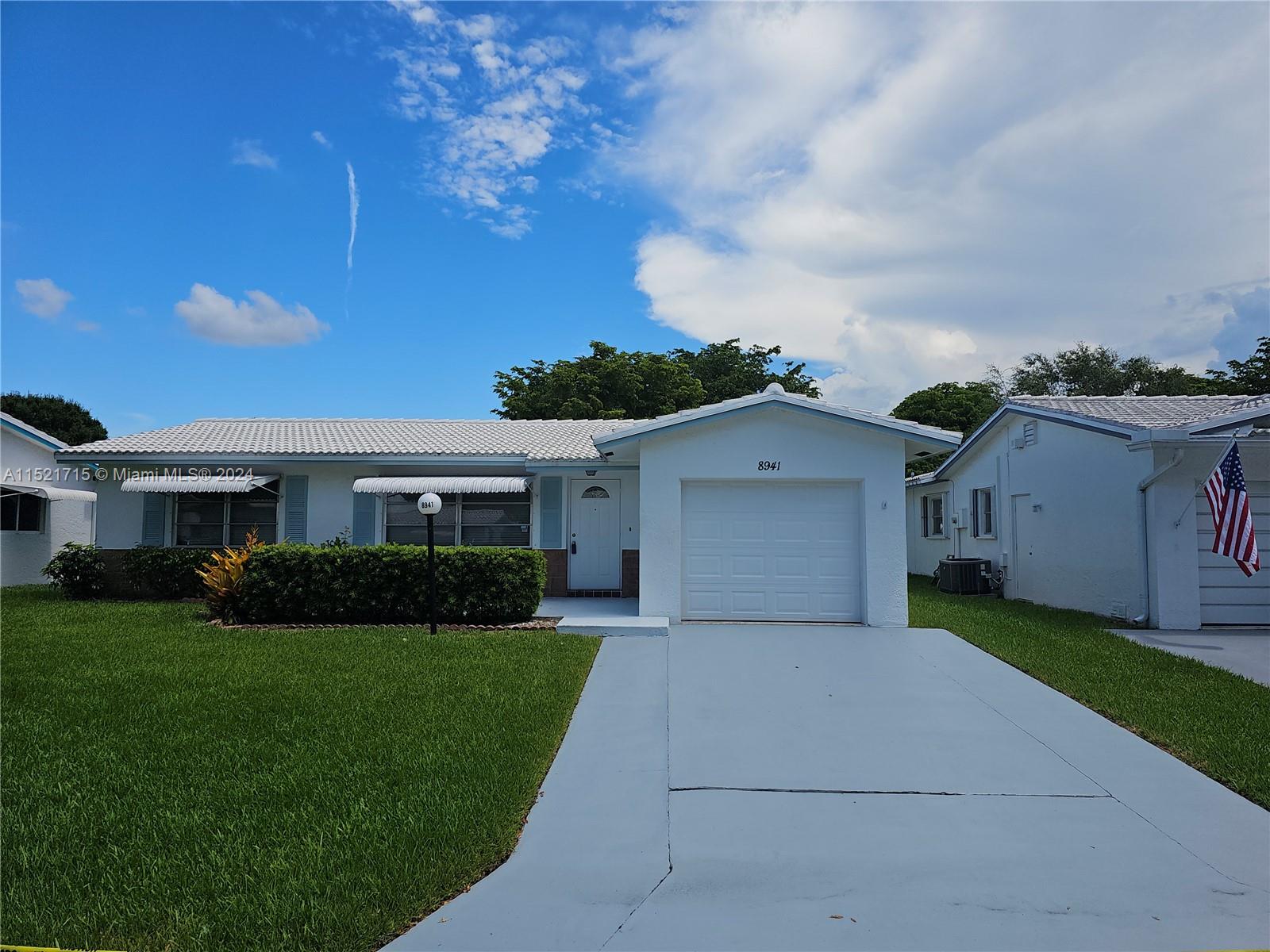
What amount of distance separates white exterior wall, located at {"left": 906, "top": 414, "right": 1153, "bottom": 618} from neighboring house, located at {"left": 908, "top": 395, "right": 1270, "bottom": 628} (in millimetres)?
26

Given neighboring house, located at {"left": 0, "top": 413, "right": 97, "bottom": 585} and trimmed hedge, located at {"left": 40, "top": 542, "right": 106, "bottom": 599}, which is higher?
neighboring house, located at {"left": 0, "top": 413, "right": 97, "bottom": 585}

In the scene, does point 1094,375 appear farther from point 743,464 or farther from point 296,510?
point 296,510

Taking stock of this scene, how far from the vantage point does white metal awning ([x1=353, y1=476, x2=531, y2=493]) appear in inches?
581

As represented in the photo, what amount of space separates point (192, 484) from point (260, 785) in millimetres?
11797

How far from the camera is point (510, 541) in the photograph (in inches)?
611

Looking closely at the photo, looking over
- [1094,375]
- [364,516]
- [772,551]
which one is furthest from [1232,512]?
[1094,375]

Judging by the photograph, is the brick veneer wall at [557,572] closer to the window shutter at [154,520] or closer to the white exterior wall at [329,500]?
the white exterior wall at [329,500]

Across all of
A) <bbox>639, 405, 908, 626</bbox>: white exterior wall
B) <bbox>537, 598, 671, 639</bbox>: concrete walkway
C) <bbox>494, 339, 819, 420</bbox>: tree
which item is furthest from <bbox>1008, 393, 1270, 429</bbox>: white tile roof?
<bbox>494, 339, 819, 420</bbox>: tree

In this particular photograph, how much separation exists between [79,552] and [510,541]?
28.0ft

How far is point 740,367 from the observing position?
3653 centimetres

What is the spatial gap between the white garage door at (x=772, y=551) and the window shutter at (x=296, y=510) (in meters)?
8.17

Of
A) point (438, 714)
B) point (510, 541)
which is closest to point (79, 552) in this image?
point (510, 541)

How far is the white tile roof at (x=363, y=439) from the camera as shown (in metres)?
15.0

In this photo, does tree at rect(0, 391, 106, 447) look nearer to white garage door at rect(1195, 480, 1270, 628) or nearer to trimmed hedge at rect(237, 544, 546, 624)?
trimmed hedge at rect(237, 544, 546, 624)
